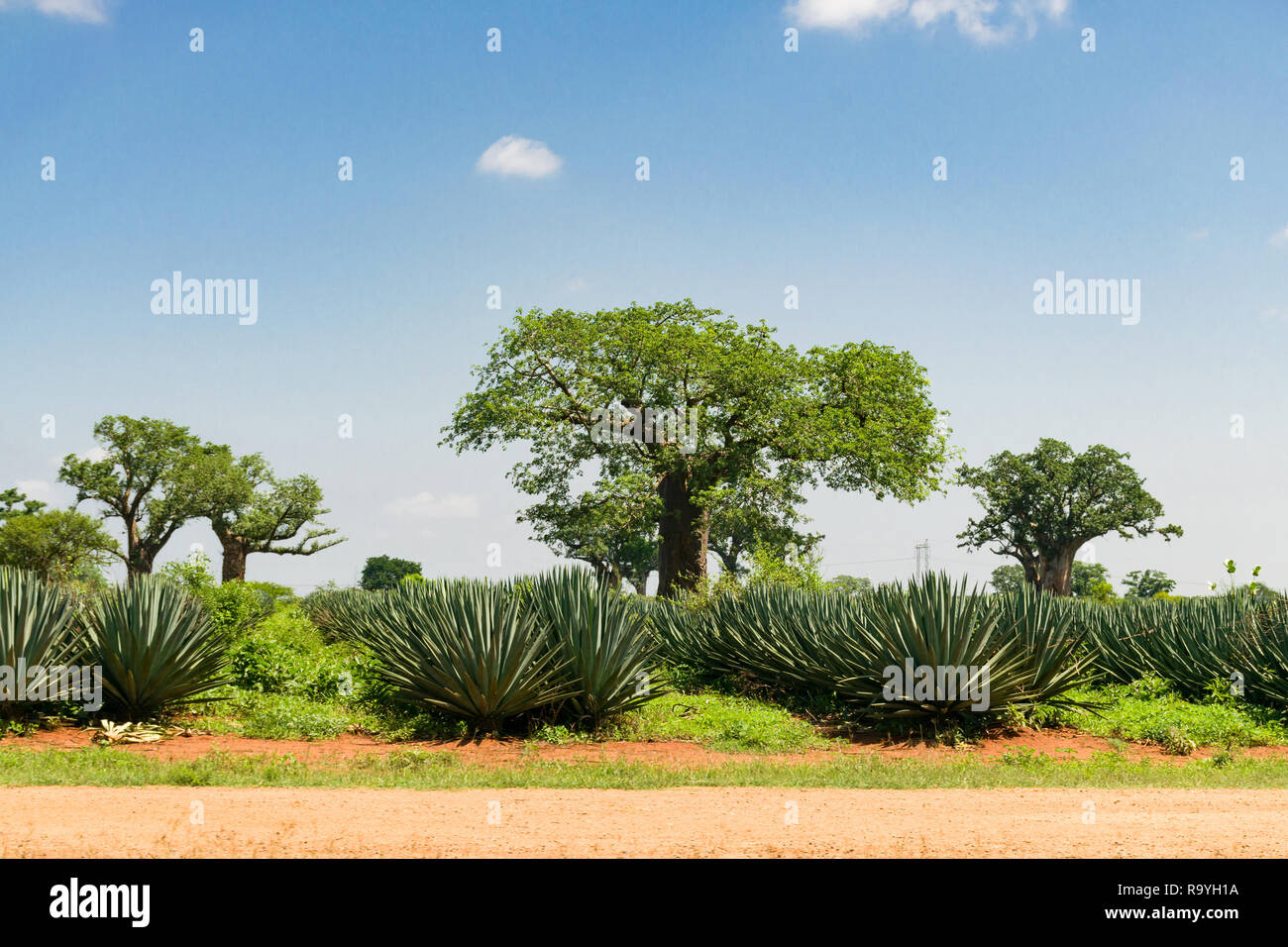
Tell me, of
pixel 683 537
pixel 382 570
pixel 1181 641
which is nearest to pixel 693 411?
pixel 683 537

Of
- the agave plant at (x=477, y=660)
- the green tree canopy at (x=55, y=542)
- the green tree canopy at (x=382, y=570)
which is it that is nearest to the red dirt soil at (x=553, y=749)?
the agave plant at (x=477, y=660)

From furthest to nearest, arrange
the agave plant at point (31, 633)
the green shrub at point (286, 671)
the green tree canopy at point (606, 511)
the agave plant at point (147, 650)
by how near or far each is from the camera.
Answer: the green tree canopy at point (606, 511), the green shrub at point (286, 671), the agave plant at point (147, 650), the agave plant at point (31, 633)

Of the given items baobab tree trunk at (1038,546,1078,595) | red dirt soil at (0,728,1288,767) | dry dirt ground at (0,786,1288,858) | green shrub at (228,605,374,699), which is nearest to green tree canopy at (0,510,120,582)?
green shrub at (228,605,374,699)

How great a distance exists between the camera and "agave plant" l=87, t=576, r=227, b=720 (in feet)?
40.8

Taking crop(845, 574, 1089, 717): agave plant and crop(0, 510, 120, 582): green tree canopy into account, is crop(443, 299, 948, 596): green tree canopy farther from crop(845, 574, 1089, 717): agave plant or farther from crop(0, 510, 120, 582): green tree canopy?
crop(0, 510, 120, 582): green tree canopy

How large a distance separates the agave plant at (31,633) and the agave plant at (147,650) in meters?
0.29

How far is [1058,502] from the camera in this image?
6019 centimetres

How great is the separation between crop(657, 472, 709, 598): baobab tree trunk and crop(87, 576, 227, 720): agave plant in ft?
63.9

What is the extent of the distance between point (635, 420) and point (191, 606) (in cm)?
1983

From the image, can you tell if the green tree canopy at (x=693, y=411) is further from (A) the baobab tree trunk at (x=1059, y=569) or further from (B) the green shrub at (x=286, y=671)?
(A) the baobab tree trunk at (x=1059, y=569)

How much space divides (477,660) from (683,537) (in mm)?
20520

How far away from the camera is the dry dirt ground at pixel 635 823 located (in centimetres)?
635

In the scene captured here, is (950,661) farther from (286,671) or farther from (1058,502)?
(1058,502)

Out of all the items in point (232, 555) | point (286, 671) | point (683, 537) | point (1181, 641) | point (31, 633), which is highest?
point (683, 537)
